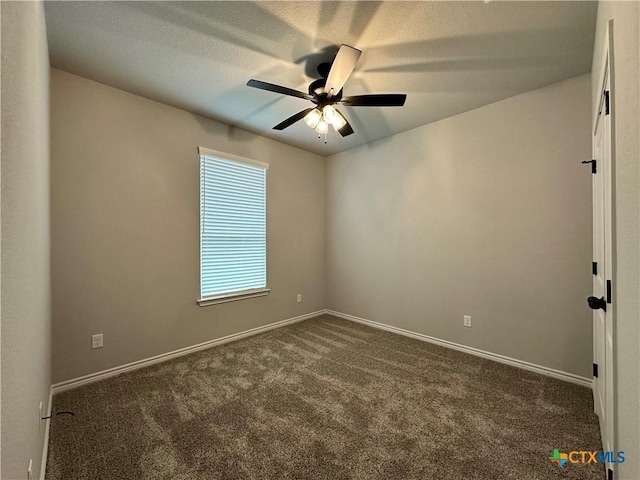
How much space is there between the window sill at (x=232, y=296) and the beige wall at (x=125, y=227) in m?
0.07

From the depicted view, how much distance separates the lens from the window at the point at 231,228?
315 cm

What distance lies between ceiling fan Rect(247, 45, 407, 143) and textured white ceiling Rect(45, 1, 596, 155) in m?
0.27

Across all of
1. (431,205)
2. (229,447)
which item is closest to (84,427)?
(229,447)

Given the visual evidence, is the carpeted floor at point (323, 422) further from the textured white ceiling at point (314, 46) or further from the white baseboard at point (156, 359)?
the textured white ceiling at point (314, 46)

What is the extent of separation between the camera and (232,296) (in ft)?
11.0

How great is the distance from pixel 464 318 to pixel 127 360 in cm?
347

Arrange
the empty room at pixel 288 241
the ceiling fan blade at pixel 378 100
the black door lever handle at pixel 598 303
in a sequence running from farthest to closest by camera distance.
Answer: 1. the ceiling fan blade at pixel 378 100
2. the black door lever handle at pixel 598 303
3. the empty room at pixel 288 241

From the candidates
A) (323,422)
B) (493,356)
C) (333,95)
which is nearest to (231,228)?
(333,95)

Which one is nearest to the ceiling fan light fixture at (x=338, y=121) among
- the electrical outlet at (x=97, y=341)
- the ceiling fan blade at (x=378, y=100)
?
the ceiling fan blade at (x=378, y=100)

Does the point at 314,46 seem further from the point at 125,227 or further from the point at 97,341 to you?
the point at 97,341

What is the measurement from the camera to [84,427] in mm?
1812

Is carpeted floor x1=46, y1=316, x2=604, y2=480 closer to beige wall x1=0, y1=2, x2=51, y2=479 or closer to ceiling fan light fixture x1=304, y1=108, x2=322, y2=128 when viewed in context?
beige wall x1=0, y1=2, x2=51, y2=479

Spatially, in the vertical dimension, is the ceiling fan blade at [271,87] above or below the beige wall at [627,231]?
above

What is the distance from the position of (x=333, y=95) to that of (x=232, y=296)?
250cm
